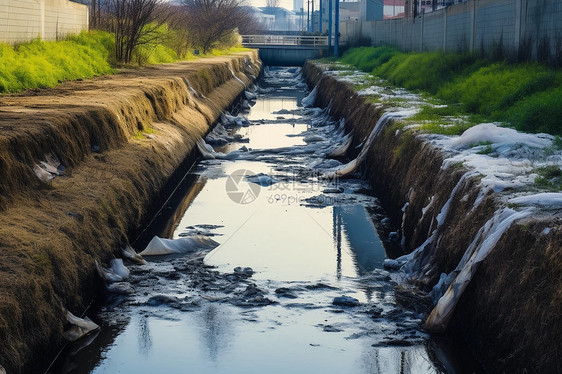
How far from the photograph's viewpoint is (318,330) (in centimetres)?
732

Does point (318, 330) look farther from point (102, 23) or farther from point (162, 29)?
point (162, 29)

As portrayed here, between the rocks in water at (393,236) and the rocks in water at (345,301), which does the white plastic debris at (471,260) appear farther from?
the rocks in water at (393,236)

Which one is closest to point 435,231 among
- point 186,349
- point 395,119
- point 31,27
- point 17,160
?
point 186,349

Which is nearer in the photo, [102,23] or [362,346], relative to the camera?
[362,346]

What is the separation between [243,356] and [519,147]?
410cm

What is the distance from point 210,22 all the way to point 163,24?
1098 cm

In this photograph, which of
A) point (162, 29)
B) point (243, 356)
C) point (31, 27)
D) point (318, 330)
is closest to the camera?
point (243, 356)

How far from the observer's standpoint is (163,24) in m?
31.4

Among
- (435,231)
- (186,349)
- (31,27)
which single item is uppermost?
(31,27)

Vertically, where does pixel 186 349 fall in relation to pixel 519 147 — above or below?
below

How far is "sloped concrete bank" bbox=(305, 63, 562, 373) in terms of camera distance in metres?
5.37

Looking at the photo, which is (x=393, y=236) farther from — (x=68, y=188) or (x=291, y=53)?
(x=291, y=53)

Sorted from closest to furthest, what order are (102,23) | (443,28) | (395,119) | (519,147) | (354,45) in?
(519,147)
(395,119)
(443,28)
(102,23)
(354,45)

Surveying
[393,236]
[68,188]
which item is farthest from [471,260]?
[68,188]
